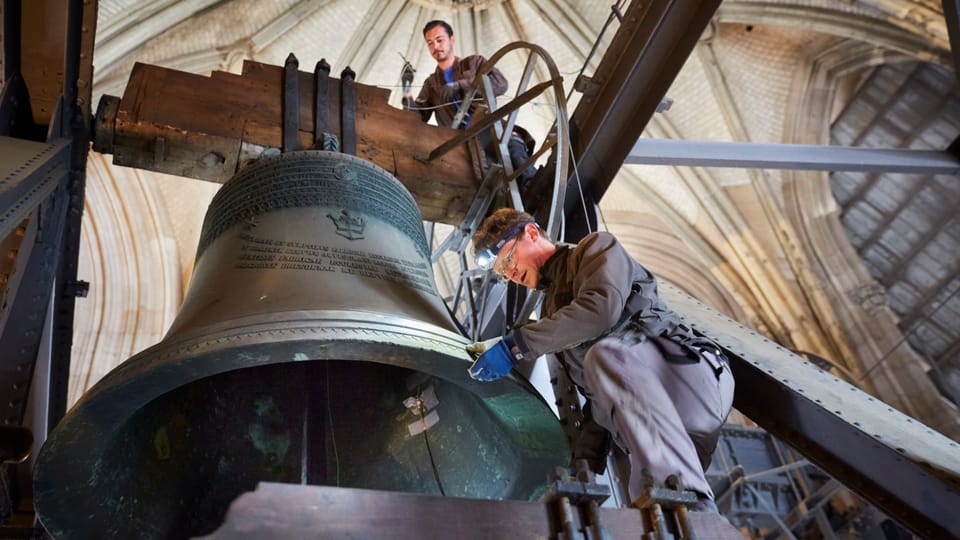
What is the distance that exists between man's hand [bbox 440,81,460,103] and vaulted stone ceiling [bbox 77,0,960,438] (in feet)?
18.5

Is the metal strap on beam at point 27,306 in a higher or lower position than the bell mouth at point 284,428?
higher

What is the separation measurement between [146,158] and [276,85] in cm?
68

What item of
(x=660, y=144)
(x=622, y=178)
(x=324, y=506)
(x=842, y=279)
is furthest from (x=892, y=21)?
(x=324, y=506)

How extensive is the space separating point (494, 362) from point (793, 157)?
9.37 ft

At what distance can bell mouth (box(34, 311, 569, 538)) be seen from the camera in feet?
6.03

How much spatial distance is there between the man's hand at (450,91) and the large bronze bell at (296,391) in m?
1.96

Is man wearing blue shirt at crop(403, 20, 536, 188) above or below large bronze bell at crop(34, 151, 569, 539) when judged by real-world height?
above

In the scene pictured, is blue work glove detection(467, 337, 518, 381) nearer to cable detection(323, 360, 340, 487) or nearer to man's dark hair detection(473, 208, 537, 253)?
man's dark hair detection(473, 208, 537, 253)

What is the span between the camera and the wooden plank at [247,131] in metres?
3.11

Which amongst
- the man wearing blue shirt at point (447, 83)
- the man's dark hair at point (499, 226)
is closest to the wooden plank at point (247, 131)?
the man wearing blue shirt at point (447, 83)

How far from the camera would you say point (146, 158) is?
3.14m

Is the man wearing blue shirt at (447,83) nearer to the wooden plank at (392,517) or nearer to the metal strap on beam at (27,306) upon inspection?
the metal strap on beam at (27,306)

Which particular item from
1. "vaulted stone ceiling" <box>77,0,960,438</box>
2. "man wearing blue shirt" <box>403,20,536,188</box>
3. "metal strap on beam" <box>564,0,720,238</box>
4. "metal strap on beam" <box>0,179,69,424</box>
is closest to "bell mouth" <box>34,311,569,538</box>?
"metal strap on beam" <box>0,179,69,424</box>

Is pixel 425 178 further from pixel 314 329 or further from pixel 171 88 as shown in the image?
pixel 314 329
